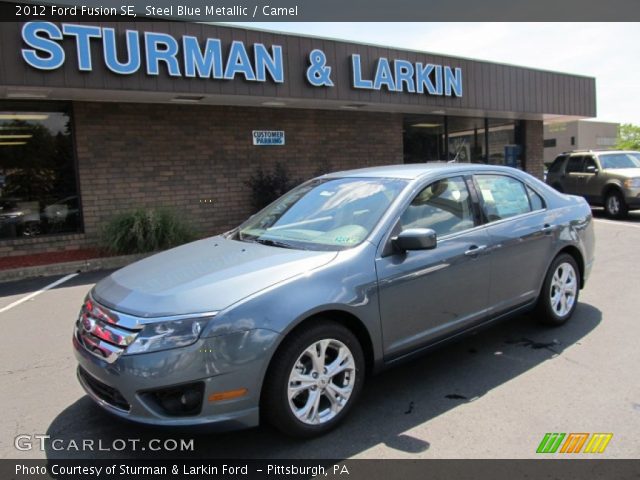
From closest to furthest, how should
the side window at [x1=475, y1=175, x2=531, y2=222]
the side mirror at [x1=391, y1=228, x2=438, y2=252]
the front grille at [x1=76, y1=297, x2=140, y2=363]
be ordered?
the front grille at [x1=76, y1=297, x2=140, y2=363] → the side mirror at [x1=391, y1=228, x2=438, y2=252] → the side window at [x1=475, y1=175, x2=531, y2=222]

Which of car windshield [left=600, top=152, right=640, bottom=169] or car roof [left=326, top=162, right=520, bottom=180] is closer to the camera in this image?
car roof [left=326, top=162, right=520, bottom=180]

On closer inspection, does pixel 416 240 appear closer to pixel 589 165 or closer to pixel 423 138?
pixel 423 138

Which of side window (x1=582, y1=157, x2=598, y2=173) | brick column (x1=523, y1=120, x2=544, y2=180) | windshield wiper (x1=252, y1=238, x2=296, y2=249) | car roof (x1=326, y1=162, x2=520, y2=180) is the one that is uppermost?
brick column (x1=523, y1=120, x2=544, y2=180)

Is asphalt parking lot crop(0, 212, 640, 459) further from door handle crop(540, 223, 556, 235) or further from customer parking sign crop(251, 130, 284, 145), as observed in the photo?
customer parking sign crop(251, 130, 284, 145)

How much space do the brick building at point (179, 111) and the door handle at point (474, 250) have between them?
679 cm

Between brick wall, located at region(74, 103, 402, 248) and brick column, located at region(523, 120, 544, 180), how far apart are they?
7.03 metres

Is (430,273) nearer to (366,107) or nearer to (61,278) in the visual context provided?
(61,278)

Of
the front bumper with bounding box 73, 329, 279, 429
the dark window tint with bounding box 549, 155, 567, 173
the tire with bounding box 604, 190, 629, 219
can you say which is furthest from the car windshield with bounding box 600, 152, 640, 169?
the front bumper with bounding box 73, 329, 279, 429

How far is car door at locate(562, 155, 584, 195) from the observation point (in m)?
14.8

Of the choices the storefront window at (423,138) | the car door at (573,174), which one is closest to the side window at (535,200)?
the storefront window at (423,138)

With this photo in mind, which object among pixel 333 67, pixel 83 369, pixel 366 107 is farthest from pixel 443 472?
pixel 366 107

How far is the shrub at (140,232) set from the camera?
9070mm

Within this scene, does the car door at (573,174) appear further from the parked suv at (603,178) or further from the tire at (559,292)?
the tire at (559,292)

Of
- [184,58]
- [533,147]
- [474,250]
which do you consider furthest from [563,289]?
[533,147]
